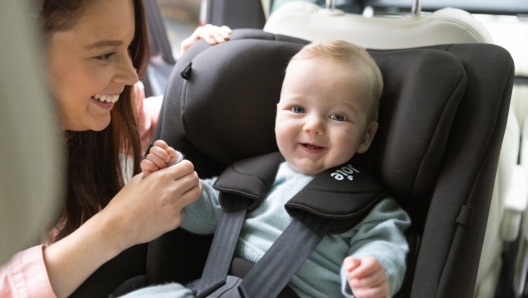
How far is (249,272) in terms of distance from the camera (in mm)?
1108

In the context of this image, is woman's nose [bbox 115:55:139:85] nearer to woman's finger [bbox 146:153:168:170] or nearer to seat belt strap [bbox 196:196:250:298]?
woman's finger [bbox 146:153:168:170]

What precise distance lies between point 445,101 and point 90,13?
0.74 meters

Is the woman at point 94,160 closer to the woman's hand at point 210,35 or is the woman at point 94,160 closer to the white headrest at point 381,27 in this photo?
the woman's hand at point 210,35

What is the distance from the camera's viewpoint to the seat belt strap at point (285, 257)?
1.10 meters

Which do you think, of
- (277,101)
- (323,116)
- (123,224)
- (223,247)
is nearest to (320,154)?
(323,116)

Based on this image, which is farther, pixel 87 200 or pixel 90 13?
pixel 87 200

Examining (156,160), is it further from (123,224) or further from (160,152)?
(123,224)

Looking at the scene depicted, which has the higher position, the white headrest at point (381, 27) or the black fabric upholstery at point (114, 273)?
the white headrest at point (381, 27)

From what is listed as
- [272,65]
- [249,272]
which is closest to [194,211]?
[249,272]

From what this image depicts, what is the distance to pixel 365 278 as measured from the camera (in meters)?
0.94

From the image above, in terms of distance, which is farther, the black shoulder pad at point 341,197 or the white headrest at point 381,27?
the white headrest at point 381,27

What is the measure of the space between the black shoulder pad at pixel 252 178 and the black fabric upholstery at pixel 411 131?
0.05 m

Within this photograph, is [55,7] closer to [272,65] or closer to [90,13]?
[90,13]

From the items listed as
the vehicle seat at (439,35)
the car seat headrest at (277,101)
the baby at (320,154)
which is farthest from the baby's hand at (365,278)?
the vehicle seat at (439,35)
